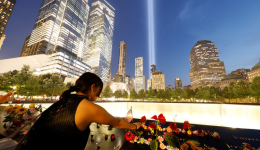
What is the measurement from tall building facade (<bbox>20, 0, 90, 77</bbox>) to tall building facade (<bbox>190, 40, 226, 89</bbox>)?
14054 cm

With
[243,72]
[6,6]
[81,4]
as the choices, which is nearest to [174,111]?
[6,6]

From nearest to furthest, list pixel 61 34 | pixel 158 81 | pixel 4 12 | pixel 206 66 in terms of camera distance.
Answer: pixel 4 12, pixel 61 34, pixel 206 66, pixel 158 81

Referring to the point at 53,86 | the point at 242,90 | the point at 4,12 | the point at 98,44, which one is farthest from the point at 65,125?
the point at 98,44

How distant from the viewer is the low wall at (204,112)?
1034cm

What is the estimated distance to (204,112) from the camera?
13086 mm

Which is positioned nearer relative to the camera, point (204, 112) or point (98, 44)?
point (204, 112)

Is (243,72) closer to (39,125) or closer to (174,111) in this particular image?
(174,111)

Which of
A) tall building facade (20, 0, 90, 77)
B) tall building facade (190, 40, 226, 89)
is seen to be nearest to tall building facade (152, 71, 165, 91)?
tall building facade (190, 40, 226, 89)

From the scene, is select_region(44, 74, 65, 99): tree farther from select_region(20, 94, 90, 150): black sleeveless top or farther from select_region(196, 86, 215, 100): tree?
select_region(196, 86, 215, 100): tree

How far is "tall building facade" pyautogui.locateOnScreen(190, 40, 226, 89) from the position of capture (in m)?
124

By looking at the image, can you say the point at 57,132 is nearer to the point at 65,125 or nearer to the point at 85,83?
the point at 65,125

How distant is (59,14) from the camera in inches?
4387

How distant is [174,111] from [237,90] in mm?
41163

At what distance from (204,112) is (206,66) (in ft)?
506
